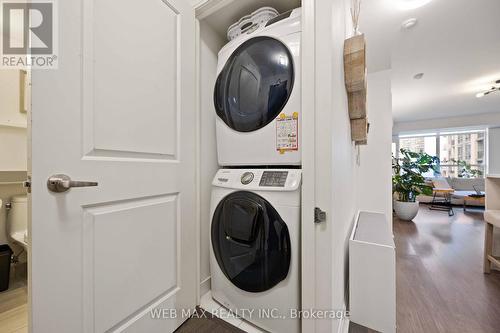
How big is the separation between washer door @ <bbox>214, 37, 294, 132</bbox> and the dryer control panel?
234mm

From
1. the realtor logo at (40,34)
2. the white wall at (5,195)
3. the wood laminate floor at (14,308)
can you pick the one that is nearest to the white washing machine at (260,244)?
the realtor logo at (40,34)

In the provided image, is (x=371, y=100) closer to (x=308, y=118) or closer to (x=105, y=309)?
(x=308, y=118)

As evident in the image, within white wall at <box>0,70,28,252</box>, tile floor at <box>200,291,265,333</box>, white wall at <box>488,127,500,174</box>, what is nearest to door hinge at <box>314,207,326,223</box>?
tile floor at <box>200,291,265,333</box>

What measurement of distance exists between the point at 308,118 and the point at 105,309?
41.1 inches

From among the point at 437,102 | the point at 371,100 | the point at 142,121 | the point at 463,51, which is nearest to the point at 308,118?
the point at 142,121

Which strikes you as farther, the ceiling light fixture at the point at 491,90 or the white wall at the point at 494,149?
the white wall at the point at 494,149

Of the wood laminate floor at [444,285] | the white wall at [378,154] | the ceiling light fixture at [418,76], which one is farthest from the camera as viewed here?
the ceiling light fixture at [418,76]

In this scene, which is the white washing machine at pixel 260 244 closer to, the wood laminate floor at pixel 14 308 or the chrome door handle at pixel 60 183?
the chrome door handle at pixel 60 183

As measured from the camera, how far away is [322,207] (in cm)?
78

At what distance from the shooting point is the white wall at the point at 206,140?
1198 millimetres

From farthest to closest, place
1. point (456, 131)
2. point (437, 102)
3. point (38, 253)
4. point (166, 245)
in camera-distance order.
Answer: point (456, 131)
point (437, 102)
point (166, 245)
point (38, 253)

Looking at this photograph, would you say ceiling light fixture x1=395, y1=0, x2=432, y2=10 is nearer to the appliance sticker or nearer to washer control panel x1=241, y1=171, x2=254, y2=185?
the appliance sticker

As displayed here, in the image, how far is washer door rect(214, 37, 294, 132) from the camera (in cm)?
92

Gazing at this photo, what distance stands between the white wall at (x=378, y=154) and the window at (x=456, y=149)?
4.27 meters
